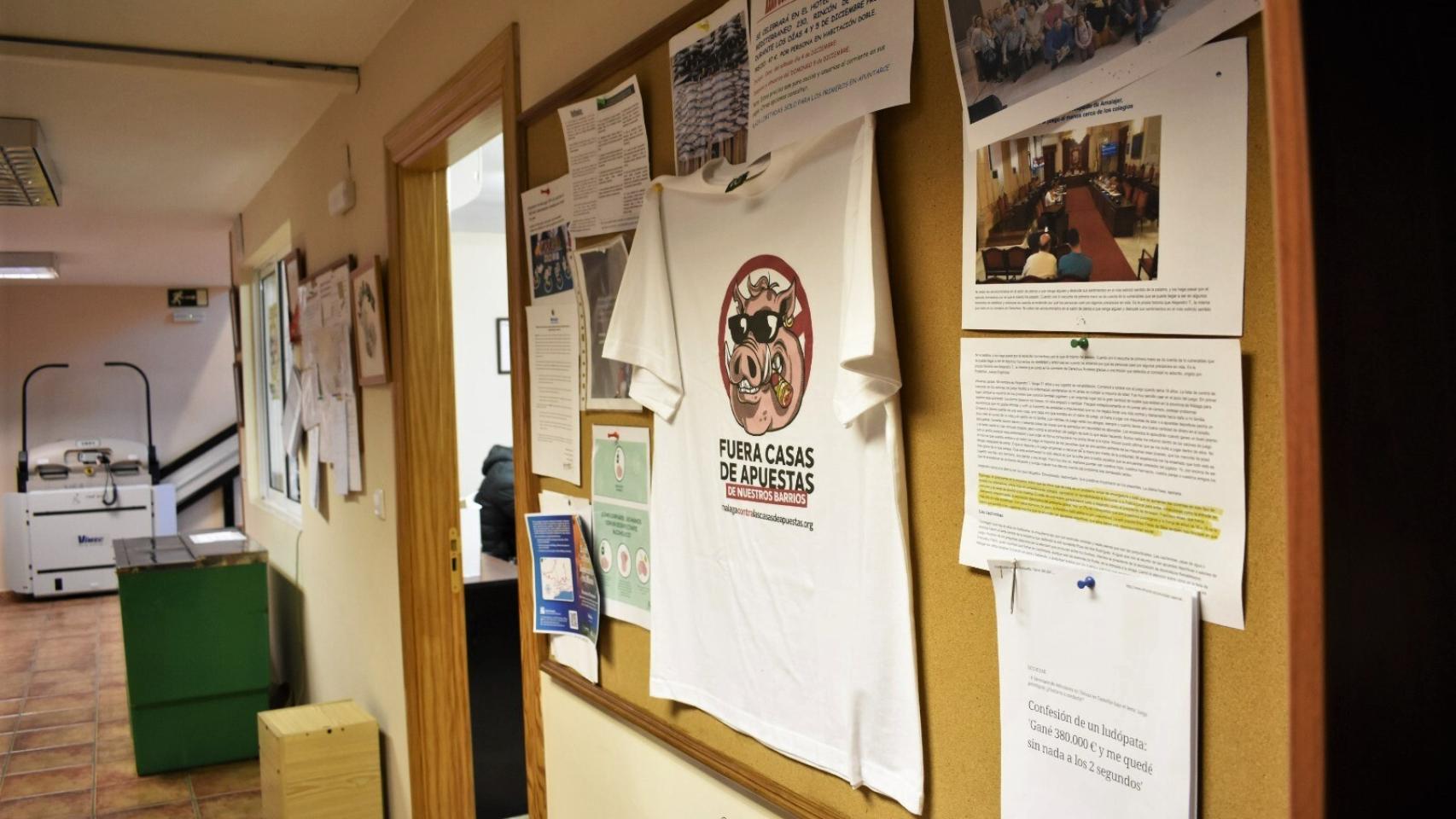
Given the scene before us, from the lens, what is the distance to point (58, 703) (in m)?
5.57

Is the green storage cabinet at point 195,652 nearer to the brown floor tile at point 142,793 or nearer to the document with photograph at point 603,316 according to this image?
the brown floor tile at point 142,793

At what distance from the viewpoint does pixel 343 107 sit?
368 cm

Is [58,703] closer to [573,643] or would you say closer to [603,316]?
[573,643]

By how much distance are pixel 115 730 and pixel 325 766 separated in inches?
96.4

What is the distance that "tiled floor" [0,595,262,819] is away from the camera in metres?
4.18

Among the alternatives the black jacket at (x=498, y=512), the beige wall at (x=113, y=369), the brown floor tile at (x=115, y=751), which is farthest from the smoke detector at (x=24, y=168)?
the beige wall at (x=113, y=369)

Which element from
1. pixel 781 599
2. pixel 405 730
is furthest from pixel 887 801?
pixel 405 730

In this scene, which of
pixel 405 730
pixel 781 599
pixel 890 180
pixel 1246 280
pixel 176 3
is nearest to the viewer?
pixel 1246 280

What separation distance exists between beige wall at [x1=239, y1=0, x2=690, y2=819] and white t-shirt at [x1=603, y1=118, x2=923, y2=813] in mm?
384

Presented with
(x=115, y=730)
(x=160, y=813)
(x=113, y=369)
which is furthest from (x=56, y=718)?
(x=113, y=369)

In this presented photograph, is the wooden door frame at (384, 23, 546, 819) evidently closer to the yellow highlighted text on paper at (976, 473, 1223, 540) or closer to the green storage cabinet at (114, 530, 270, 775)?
the green storage cabinet at (114, 530, 270, 775)

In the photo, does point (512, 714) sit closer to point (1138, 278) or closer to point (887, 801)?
point (887, 801)

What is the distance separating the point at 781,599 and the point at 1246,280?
76 cm

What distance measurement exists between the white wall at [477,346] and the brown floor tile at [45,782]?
2.74m
